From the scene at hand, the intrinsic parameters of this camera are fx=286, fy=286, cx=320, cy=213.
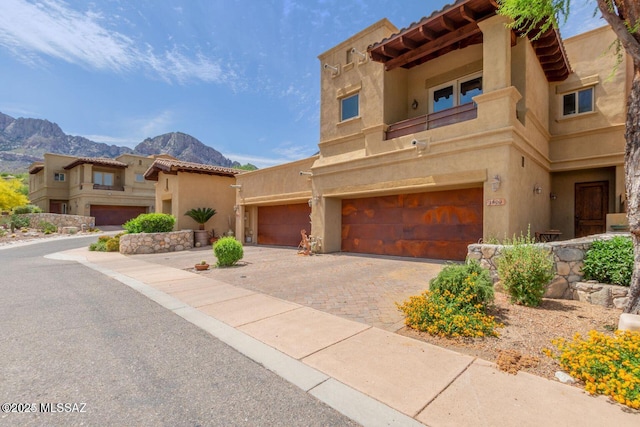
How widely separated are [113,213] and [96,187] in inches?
142

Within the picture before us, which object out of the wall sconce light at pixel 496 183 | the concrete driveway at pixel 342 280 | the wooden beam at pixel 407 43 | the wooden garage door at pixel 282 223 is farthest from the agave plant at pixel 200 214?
the wall sconce light at pixel 496 183

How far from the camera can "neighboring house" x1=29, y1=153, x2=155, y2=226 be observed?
112 feet

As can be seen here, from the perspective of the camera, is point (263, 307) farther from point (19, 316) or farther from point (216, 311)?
point (19, 316)

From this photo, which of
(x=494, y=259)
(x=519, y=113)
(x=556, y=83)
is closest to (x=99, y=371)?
(x=494, y=259)

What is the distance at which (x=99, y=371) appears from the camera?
358 centimetres

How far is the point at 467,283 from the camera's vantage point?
507 centimetres

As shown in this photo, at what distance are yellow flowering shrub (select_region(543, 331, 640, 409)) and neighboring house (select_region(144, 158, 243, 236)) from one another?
19764 millimetres

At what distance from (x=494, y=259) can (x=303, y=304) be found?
4.71m

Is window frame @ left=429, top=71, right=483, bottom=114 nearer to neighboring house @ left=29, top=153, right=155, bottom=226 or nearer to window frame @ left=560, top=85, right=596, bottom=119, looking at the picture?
window frame @ left=560, top=85, right=596, bottom=119

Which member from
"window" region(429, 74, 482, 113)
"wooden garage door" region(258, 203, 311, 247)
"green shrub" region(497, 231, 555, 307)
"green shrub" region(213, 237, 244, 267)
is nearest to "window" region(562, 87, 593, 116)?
"window" region(429, 74, 482, 113)

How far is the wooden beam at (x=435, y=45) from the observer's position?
9.75 m

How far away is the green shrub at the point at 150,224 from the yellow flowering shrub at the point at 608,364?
752 inches

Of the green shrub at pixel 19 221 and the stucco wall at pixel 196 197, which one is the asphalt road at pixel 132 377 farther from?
the green shrub at pixel 19 221

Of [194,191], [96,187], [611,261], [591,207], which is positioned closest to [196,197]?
[194,191]
